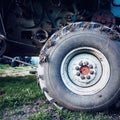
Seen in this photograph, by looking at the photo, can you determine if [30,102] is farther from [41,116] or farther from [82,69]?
[82,69]

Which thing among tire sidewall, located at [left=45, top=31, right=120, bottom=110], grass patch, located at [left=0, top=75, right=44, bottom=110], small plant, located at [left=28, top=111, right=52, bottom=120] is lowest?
grass patch, located at [left=0, top=75, right=44, bottom=110]

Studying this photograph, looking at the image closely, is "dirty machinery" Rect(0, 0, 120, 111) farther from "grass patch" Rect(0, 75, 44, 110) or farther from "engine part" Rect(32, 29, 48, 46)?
"engine part" Rect(32, 29, 48, 46)

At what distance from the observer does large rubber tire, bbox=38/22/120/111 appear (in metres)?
4.47

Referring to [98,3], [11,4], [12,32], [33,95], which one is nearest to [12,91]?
[33,95]

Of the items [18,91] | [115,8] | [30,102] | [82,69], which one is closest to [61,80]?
[82,69]

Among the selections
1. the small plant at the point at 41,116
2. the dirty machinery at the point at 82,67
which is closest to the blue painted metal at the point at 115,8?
the dirty machinery at the point at 82,67

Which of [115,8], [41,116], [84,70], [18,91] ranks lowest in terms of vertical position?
[18,91]

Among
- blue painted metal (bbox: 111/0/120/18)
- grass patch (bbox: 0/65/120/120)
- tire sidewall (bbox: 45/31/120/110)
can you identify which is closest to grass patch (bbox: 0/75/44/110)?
grass patch (bbox: 0/65/120/120)

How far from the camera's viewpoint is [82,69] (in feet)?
15.1

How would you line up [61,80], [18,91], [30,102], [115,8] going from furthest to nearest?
[18,91], [115,8], [30,102], [61,80]

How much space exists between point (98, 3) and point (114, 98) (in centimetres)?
160

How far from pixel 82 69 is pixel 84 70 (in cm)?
3

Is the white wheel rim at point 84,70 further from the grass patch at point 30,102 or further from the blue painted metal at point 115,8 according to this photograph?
the blue painted metal at point 115,8

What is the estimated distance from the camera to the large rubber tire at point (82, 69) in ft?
14.7
